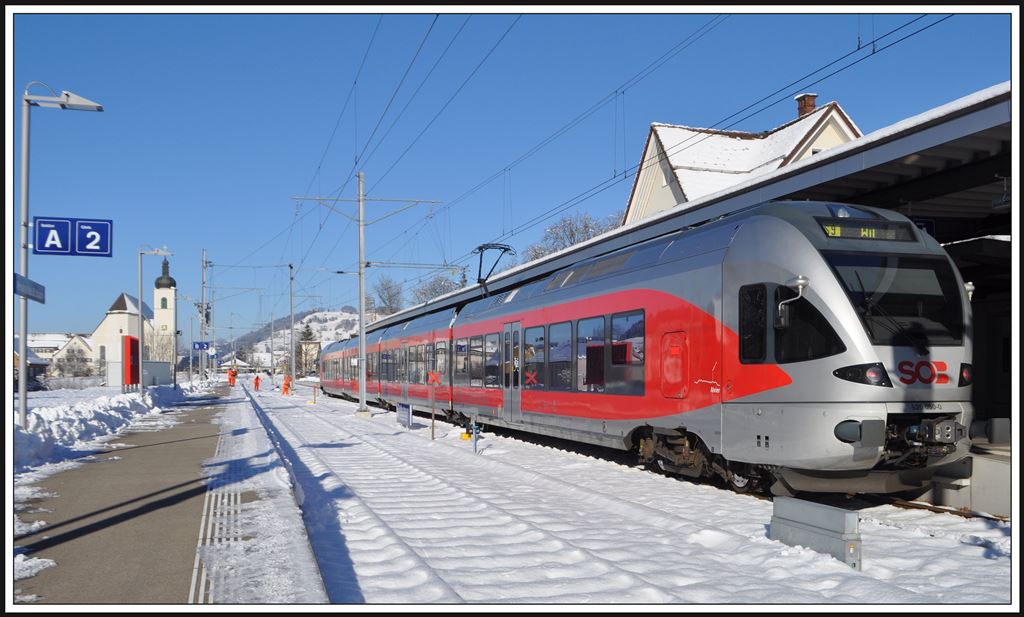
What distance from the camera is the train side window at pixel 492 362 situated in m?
19.0

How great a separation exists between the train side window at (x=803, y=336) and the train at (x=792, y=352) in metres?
0.02

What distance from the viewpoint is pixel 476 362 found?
20.7 metres

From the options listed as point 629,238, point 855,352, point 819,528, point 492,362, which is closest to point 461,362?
point 492,362

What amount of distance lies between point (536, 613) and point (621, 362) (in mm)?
7666

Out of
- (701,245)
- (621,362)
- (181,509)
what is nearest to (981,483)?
(701,245)

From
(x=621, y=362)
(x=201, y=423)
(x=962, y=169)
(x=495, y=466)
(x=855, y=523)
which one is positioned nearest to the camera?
(x=855, y=523)

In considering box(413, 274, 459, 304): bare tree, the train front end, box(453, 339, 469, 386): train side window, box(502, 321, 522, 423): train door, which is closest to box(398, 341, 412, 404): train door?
box(453, 339, 469, 386): train side window

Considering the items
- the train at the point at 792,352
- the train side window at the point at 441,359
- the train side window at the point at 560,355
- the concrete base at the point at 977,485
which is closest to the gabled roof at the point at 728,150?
the train side window at the point at 441,359

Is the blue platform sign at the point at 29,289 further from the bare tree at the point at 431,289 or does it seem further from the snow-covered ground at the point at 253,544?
the bare tree at the point at 431,289

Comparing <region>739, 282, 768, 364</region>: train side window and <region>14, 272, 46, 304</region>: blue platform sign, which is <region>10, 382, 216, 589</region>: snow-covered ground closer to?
<region>14, 272, 46, 304</region>: blue platform sign

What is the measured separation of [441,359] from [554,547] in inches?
662

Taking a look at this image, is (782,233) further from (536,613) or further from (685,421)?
(536,613)

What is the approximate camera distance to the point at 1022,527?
7.27 meters

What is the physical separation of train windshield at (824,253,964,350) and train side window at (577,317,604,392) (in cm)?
508
